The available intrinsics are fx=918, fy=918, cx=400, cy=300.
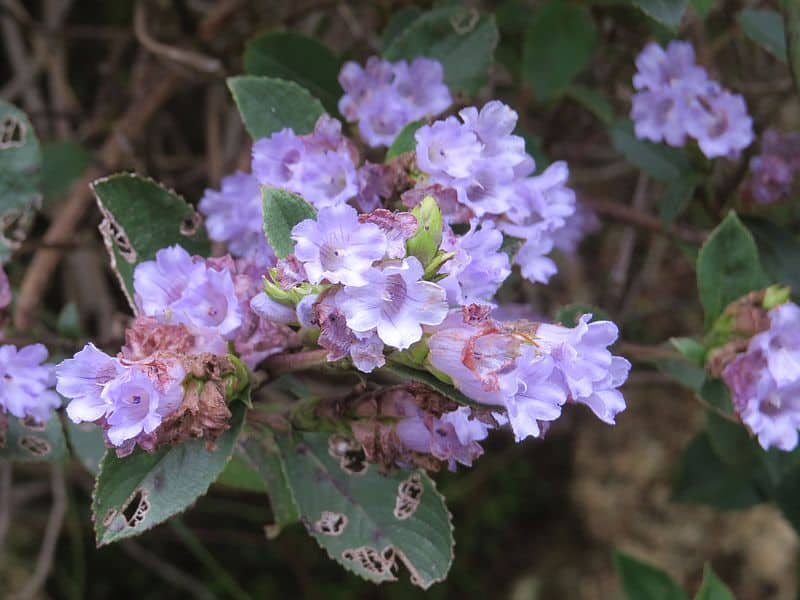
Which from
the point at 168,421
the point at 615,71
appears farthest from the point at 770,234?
the point at 168,421

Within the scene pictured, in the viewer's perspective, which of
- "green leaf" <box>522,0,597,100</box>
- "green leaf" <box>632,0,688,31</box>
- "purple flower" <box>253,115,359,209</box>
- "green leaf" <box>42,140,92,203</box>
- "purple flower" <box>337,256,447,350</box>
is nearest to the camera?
"purple flower" <box>337,256,447,350</box>

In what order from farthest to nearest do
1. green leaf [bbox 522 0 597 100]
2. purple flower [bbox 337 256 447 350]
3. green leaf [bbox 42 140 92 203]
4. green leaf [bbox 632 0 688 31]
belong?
green leaf [bbox 42 140 92 203] < green leaf [bbox 522 0 597 100] < green leaf [bbox 632 0 688 31] < purple flower [bbox 337 256 447 350]

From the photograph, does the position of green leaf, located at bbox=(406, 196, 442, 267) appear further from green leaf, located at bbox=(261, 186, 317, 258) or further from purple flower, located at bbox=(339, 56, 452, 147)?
purple flower, located at bbox=(339, 56, 452, 147)

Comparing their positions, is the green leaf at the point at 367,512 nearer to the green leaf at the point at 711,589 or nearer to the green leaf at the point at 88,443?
the green leaf at the point at 88,443

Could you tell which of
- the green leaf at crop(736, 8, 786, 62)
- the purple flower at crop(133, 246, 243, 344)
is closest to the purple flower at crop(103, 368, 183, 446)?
the purple flower at crop(133, 246, 243, 344)

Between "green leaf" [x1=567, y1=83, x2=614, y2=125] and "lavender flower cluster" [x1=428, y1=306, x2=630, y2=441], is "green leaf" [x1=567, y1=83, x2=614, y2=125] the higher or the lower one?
the lower one

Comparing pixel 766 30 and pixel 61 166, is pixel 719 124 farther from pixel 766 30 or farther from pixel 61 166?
pixel 61 166
